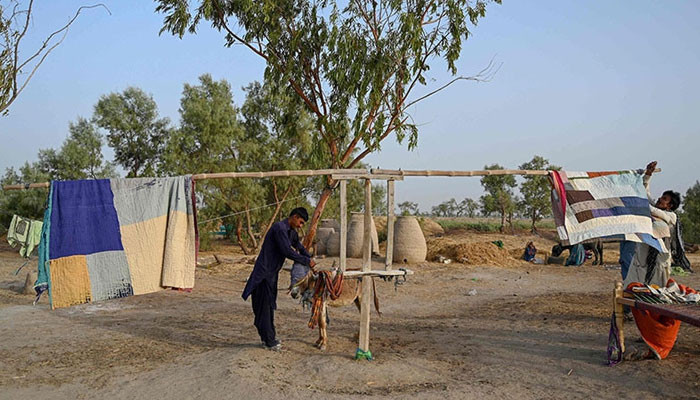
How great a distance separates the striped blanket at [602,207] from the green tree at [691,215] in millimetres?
20459

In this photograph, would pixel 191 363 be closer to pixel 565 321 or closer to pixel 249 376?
pixel 249 376

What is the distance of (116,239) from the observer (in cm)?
506

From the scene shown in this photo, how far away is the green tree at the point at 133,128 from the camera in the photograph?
19391 millimetres

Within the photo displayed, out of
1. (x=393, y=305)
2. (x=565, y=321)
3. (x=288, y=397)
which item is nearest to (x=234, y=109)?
(x=393, y=305)

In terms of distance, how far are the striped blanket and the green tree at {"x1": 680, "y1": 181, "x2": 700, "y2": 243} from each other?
805 inches

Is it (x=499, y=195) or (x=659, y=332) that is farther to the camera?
(x=499, y=195)

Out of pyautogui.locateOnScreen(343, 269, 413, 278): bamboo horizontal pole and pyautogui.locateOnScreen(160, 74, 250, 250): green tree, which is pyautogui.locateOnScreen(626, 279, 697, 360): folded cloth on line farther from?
pyautogui.locateOnScreen(160, 74, 250, 250): green tree

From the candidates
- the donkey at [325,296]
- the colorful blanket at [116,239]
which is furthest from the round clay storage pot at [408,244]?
the colorful blanket at [116,239]

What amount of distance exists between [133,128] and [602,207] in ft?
59.5

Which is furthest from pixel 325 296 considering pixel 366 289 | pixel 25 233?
pixel 25 233

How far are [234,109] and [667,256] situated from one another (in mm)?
14348

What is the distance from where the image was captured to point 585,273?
13078mm

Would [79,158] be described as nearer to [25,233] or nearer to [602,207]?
[25,233]

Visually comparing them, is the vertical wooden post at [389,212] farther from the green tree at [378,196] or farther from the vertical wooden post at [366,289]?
the green tree at [378,196]
